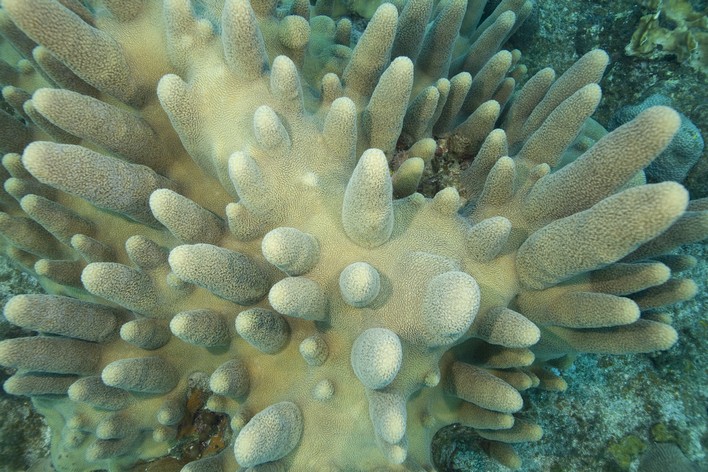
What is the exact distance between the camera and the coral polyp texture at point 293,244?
2.12 metres

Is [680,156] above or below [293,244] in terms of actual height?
above

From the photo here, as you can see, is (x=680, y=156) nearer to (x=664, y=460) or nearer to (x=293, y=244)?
(x=664, y=460)

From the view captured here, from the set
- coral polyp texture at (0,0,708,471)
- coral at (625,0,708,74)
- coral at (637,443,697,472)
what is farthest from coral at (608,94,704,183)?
Result: coral at (637,443,697,472)

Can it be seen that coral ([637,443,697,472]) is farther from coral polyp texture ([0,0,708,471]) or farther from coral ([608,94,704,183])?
coral ([608,94,704,183])

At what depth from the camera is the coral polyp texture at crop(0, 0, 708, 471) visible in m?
2.12

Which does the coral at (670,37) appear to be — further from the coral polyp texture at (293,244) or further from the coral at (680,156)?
the coral polyp texture at (293,244)

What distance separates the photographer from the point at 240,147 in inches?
98.1

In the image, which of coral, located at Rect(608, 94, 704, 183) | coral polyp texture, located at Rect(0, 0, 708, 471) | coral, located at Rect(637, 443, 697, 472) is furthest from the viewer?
coral, located at Rect(608, 94, 704, 183)

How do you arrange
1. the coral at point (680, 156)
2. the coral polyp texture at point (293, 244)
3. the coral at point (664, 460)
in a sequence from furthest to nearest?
the coral at point (680, 156) < the coral at point (664, 460) < the coral polyp texture at point (293, 244)

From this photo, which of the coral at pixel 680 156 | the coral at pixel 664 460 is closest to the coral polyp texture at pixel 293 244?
the coral at pixel 664 460

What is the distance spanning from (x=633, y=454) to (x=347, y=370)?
3.34 metres

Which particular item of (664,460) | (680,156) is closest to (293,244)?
(664,460)

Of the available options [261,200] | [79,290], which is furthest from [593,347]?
[79,290]

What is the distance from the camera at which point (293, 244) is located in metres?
2.10
